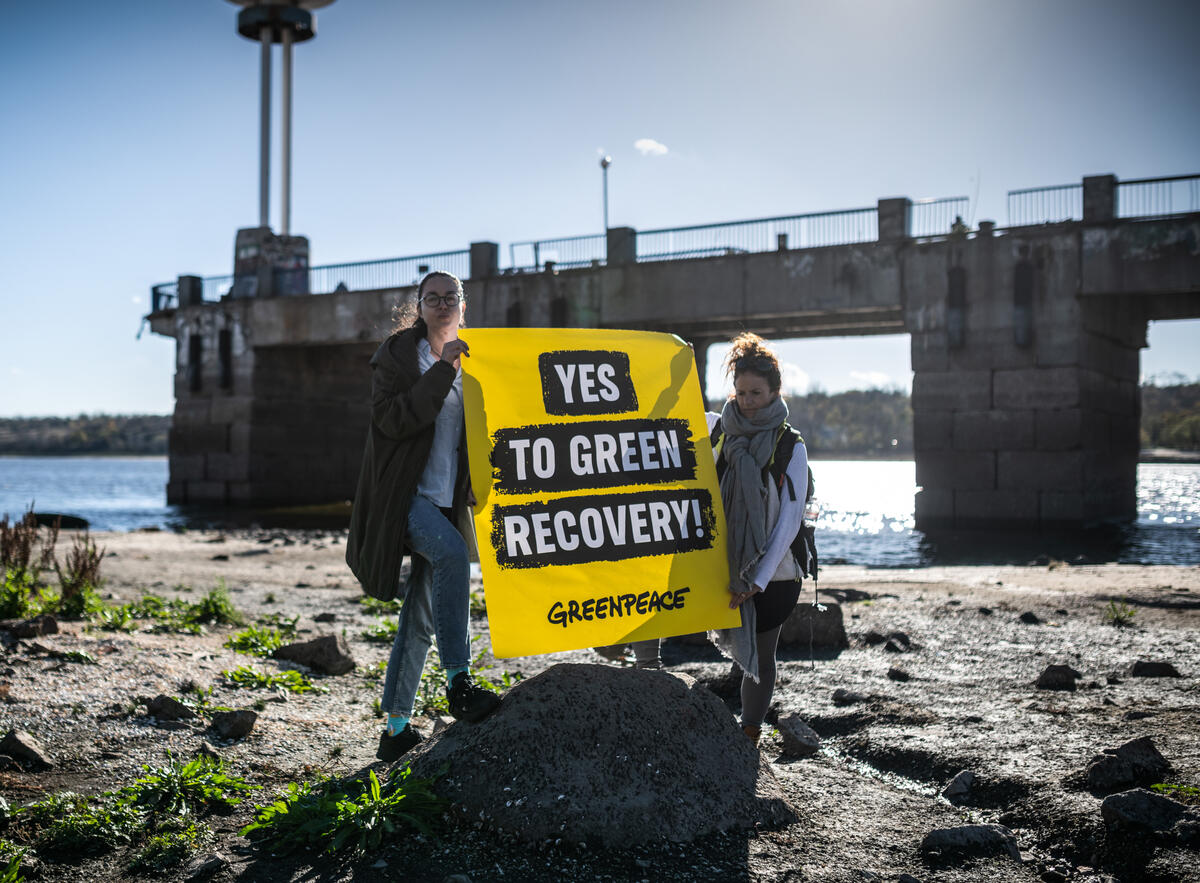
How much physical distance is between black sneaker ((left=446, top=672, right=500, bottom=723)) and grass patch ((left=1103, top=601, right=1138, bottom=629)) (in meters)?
5.89

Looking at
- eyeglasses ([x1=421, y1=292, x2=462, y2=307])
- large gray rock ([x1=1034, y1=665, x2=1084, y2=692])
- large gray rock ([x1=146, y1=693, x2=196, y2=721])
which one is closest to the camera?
eyeglasses ([x1=421, y1=292, x2=462, y2=307])

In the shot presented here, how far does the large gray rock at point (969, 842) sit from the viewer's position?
10.5 feet

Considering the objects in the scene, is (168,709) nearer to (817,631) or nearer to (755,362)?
(755,362)

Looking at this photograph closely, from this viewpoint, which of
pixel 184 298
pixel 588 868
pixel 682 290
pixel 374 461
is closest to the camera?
pixel 588 868

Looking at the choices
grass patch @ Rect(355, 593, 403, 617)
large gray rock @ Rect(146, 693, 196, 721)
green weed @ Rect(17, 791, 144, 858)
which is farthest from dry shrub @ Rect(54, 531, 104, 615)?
green weed @ Rect(17, 791, 144, 858)

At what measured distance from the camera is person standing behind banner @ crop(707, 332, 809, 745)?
380 centimetres

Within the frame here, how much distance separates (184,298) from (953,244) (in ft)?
85.6

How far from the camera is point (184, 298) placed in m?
34.2

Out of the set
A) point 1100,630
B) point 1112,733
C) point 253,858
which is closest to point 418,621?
point 253,858

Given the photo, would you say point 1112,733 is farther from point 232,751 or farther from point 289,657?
point 289,657

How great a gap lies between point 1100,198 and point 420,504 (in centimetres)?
2050

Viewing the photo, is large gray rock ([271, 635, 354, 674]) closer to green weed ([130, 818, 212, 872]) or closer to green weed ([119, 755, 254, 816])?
green weed ([119, 755, 254, 816])

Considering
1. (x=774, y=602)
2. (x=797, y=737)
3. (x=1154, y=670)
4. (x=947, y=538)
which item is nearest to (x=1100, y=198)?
(x=947, y=538)

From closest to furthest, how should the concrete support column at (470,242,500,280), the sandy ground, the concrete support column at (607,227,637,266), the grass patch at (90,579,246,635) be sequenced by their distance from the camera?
the sandy ground → the grass patch at (90,579,246,635) → the concrete support column at (607,227,637,266) → the concrete support column at (470,242,500,280)
